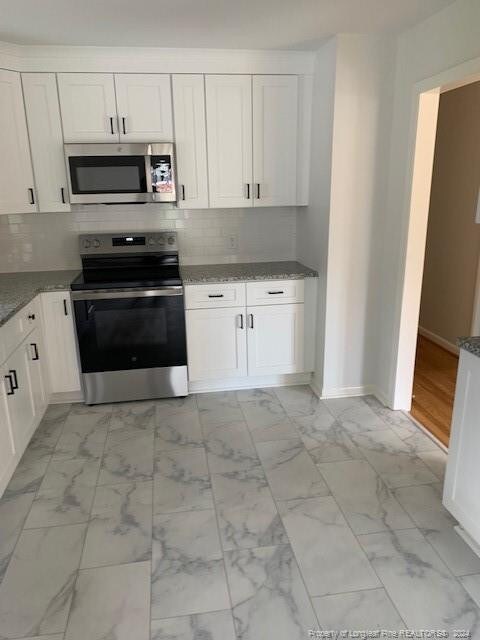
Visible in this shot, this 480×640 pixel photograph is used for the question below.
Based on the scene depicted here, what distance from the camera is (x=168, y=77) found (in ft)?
10.2

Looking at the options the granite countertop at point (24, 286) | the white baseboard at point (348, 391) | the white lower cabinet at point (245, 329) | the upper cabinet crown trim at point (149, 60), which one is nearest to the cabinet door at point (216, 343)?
the white lower cabinet at point (245, 329)

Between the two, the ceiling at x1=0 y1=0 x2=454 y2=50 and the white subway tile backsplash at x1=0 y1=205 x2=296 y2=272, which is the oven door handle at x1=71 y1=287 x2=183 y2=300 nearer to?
the white subway tile backsplash at x1=0 y1=205 x2=296 y2=272

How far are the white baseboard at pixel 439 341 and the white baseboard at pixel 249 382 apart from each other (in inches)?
62.0

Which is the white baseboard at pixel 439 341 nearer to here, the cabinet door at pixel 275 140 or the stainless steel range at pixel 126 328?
the cabinet door at pixel 275 140

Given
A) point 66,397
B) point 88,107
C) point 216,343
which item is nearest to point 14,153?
point 88,107

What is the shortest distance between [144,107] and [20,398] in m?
2.03

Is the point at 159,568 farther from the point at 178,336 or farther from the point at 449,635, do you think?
the point at 178,336

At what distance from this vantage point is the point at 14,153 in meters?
3.10

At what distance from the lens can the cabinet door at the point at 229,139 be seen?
319cm

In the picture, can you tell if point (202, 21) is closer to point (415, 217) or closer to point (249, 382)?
point (415, 217)

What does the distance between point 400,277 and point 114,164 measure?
2.03m

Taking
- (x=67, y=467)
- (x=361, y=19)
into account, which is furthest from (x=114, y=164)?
(x=67, y=467)

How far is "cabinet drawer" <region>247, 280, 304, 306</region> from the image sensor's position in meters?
3.36

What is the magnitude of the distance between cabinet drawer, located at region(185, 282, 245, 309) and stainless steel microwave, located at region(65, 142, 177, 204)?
68 cm
